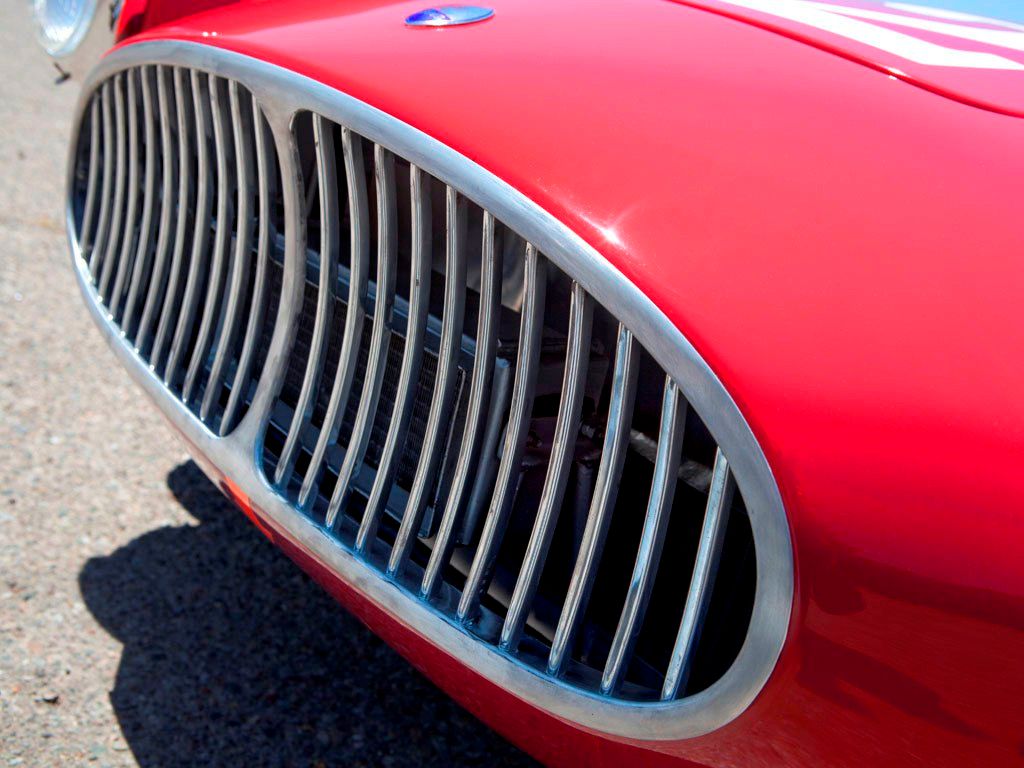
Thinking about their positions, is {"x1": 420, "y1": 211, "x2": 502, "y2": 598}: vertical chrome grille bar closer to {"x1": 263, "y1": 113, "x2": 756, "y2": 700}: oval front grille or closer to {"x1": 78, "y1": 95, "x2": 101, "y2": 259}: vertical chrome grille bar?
{"x1": 263, "y1": 113, "x2": 756, "y2": 700}: oval front grille

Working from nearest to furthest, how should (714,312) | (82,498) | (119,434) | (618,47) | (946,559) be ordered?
(946,559), (714,312), (618,47), (82,498), (119,434)

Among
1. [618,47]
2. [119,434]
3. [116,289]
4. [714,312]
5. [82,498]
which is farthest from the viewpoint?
[119,434]

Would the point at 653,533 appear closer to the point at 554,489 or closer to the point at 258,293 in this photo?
the point at 554,489

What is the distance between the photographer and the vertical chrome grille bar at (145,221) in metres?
2.04

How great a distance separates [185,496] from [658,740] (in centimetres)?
175

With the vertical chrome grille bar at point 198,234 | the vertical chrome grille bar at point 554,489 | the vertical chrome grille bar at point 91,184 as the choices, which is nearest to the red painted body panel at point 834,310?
the vertical chrome grille bar at point 554,489

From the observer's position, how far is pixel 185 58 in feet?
5.85

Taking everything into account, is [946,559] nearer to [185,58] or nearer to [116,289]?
[185,58]

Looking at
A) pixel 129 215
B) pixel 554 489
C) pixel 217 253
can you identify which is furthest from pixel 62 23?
pixel 554 489

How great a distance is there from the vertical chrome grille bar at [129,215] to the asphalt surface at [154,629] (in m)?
0.60

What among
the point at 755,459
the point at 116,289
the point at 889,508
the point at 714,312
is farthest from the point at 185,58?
the point at 889,508

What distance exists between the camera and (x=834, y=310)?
1.14m

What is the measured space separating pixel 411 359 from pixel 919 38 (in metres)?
0.89

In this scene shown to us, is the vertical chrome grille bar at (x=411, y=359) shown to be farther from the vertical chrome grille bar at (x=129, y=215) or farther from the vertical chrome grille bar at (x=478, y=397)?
the vertical chrome grille bar at (x=129, y=215)
